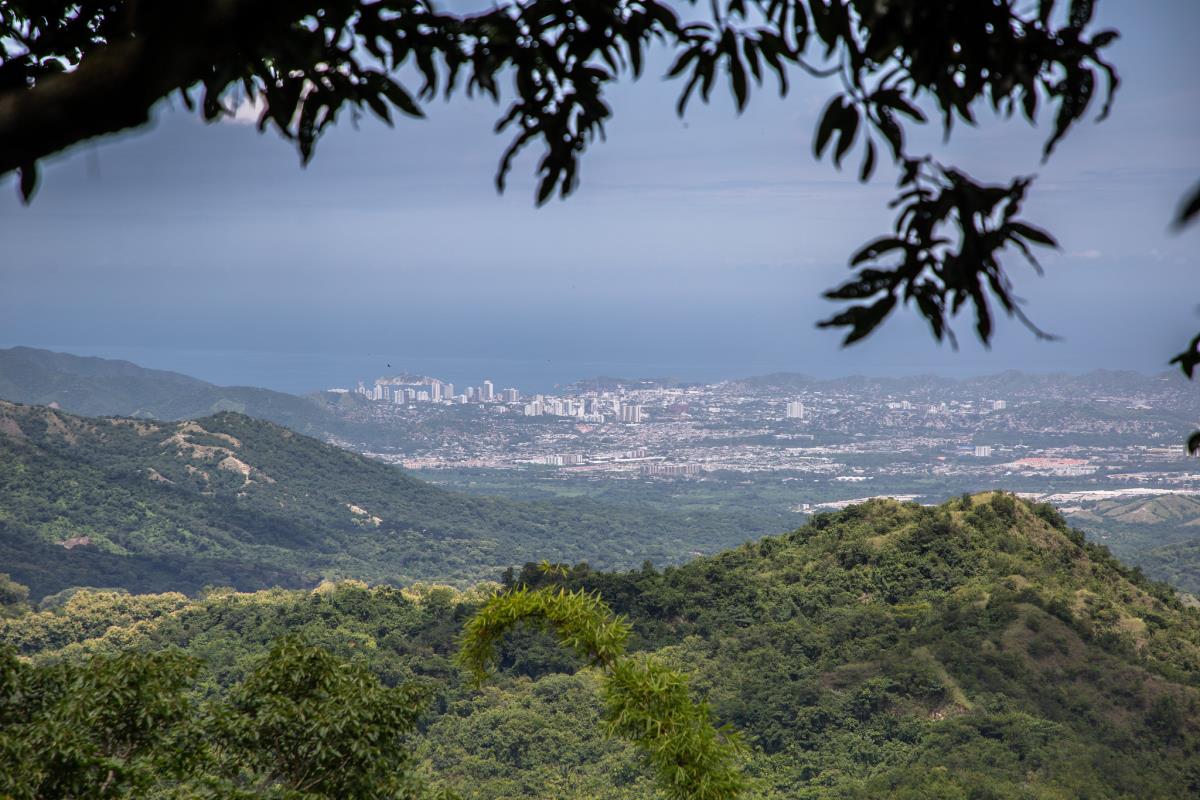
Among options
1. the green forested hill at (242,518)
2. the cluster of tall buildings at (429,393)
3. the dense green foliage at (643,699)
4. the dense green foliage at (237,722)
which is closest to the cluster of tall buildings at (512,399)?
the cluster of tall buildings at (429,393)

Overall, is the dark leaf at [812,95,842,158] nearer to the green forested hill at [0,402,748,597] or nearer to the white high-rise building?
the green forested hill at [0,402,748,597]

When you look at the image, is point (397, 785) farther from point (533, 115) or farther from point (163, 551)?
point (163, 551)

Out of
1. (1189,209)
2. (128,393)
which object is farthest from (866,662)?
(128,393)

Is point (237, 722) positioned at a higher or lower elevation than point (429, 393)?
higher

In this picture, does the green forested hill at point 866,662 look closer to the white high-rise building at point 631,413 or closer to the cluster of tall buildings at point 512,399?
the white high-rise building at point 631,413

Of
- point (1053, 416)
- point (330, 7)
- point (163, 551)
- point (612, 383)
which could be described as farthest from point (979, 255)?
point (612, 383)

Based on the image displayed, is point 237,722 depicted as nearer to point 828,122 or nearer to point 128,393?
point 828,122
